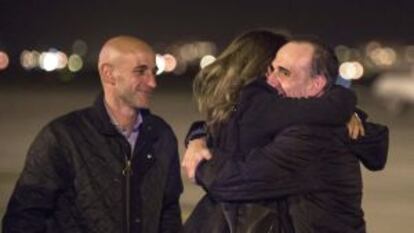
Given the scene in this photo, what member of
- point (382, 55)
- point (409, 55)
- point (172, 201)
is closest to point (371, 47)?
point (382, 55)

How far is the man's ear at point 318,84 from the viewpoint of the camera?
3.21 metres

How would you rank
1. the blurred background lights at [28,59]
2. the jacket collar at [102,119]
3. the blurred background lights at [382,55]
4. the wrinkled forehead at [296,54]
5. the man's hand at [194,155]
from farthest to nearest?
1. the blurred background lights at [28,59]
2. the blurred background lights at [382,55]
3. the jacket collar at [102,119]
4. the man's hand at [194,155]
5. the wrinkled forehead at [296,54]

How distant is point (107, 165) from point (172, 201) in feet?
1.21

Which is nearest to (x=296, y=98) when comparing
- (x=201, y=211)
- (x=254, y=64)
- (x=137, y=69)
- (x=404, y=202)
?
(x=254, y=64)

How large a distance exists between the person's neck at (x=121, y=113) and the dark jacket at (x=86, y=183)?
7 cm

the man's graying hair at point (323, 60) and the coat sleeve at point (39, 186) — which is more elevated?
the man's graying hair at point (323, 60)

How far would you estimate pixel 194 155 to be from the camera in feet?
10.9

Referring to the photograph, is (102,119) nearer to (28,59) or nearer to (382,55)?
Answer: (382,55)

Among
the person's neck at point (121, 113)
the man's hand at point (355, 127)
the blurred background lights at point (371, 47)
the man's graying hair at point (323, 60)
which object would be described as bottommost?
the blurred background lights at point (371, 47)

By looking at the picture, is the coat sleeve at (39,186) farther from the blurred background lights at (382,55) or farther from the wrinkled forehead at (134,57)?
the blurred background lights at (382,55)

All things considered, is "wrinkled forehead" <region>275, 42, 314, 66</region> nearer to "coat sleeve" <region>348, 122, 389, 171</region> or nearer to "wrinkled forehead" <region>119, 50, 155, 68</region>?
"coat sleeve" <region>348, 122, 389, 171</region>

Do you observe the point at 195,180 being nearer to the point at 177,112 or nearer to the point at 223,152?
the point at 223,152

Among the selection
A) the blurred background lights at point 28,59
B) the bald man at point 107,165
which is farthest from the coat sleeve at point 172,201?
the blurred background lights at point 28,59

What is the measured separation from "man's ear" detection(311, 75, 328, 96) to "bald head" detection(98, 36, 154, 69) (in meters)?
1.11
